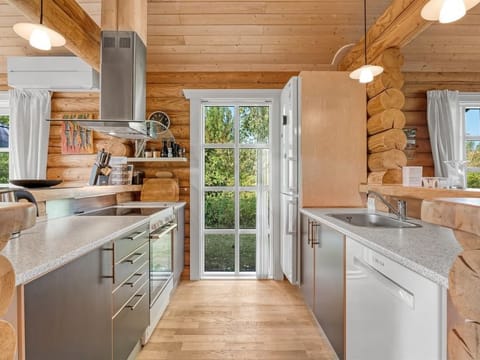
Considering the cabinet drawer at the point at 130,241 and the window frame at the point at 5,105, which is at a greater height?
the window frame at the point at 5,105

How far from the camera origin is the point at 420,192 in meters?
1.98

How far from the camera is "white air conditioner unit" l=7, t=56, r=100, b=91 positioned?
3412 millimetres

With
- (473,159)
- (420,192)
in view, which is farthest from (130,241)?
(473,159)

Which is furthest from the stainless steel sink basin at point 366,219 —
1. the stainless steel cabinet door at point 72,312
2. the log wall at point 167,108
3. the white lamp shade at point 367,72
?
the log wall at point 167,108

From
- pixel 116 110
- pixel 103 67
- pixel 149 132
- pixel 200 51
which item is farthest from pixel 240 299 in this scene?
pixel 200 51

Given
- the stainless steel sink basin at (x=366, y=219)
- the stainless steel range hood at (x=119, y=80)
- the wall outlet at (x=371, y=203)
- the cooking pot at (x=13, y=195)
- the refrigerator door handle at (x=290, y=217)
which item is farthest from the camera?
the refrigerator door handle at (x=290, y=217)

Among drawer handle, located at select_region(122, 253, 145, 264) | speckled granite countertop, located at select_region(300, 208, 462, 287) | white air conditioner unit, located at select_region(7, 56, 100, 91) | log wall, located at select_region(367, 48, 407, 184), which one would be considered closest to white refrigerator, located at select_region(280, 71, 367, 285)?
log wall, located at select_region(367, 48, 407, 184)

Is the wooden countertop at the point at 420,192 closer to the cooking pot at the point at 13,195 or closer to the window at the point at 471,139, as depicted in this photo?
the window at the point at 471,139

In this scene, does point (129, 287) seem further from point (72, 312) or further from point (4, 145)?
point (4, 145)

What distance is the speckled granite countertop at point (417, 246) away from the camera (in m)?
0.97

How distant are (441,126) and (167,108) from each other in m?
3.25

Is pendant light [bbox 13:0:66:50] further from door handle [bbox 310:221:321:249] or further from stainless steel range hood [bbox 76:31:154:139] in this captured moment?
door handle [bbox 310:221:321:249]

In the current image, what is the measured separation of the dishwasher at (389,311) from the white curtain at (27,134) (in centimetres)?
366

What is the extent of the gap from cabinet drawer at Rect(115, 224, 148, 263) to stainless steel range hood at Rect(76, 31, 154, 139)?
92 cm
